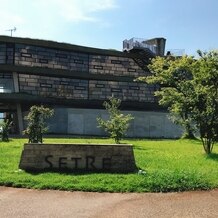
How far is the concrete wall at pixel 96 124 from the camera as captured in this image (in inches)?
1757

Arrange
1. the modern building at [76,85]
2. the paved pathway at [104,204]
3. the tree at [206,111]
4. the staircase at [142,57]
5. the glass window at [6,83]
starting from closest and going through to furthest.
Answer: the paved pathway at [104,204] → the tree at [206,111] → the glass window at [6,83] → the modern building at [76,85] → the staircase at [142,57]

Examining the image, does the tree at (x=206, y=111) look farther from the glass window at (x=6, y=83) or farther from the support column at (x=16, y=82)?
the glass window at (x=6, y=83)

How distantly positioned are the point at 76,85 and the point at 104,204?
37908 millimetres

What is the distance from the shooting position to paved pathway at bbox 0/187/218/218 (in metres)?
9.19

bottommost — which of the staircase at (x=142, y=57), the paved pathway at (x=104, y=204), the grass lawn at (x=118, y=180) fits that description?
the paved pathway at (x=104, y=204)

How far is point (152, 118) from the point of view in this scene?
48500mm

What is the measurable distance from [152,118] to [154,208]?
3894 centimetres

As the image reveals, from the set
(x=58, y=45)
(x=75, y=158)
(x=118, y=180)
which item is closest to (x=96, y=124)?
(x=58, y=45)

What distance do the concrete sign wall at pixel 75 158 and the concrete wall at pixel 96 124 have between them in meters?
30.1

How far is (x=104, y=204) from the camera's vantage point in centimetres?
1002

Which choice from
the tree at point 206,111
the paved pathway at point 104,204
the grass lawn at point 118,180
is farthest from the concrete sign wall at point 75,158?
the tree at point 206,111

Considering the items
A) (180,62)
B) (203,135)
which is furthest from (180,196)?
(180,62)

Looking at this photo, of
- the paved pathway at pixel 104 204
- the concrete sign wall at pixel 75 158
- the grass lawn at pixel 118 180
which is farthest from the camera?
the concrete sign wall at pixel 75 158

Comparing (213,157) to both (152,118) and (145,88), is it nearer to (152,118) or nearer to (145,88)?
(152,118)
